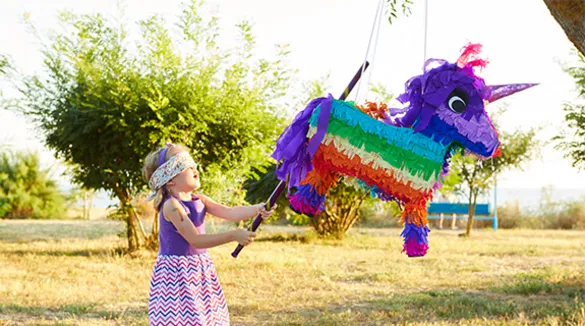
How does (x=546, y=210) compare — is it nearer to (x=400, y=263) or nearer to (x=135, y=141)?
(x=400, y=263)

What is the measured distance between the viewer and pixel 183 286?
2.71 m

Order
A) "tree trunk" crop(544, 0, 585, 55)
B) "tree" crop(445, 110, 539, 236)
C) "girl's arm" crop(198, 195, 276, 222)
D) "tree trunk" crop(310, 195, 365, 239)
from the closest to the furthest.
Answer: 1. "girl's arm" crop(198, 195, 276, 222)
2. "tree trunk" crop(544, 0, 585, 55)
3. "tree trunk" crop(310, 195, 365, 239)
4. "tree" crop(445, 110, 539, 236)

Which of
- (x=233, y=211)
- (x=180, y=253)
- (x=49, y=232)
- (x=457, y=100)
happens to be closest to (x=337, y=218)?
(x=49, y=232)

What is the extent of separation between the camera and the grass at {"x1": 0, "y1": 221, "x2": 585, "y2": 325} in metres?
4.74

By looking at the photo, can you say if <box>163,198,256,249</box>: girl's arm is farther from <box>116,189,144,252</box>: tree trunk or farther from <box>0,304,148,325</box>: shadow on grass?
<box>116,189,144,252</box>: tree trunk

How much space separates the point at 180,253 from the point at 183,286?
0.14 meters

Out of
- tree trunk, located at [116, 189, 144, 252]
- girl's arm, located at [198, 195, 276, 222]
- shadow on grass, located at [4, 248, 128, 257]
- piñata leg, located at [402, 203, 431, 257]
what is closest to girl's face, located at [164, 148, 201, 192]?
girl's arm, located at [198, 195, 276, 222]

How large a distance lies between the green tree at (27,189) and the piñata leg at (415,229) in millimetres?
15074

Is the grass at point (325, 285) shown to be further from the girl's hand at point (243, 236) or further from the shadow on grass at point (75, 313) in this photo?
the girl's hand at point (243, 236)

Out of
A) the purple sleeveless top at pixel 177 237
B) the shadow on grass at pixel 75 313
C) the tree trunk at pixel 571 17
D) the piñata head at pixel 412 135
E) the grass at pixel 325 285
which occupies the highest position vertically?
the tree trunk at pixel 571 17

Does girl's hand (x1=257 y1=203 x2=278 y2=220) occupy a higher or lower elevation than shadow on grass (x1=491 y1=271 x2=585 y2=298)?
higher

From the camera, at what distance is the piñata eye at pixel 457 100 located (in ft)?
8.18

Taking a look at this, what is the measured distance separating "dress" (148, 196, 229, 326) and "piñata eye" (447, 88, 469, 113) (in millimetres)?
1155

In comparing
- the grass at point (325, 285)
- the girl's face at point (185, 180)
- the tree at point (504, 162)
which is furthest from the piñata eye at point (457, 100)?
the tree at point (504, 162)
